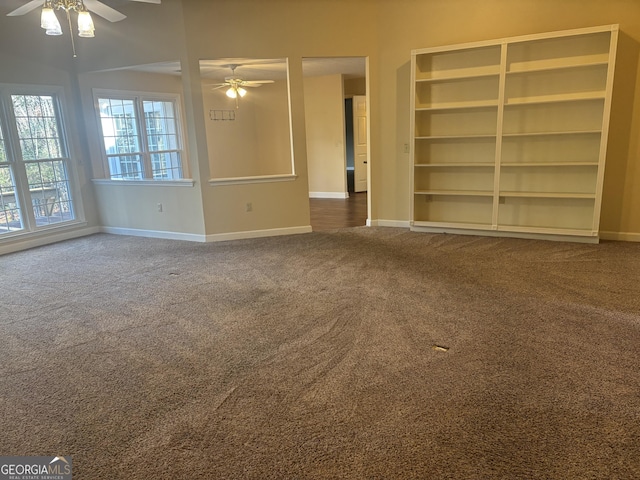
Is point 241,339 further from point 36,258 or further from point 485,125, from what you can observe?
point 485,125

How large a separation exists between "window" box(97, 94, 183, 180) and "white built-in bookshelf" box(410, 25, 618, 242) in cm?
453

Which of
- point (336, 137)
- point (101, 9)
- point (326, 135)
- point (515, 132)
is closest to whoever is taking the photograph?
point (101, 9)

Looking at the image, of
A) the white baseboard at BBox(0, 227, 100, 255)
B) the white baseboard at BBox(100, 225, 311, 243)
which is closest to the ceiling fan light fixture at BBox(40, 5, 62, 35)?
the white baseboard at BBox(100, 225, 311, 243)

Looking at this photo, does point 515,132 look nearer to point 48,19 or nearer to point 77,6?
point 77,6

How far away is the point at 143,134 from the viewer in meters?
7.34

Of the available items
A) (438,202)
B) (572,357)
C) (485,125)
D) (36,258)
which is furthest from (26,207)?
(572,357)

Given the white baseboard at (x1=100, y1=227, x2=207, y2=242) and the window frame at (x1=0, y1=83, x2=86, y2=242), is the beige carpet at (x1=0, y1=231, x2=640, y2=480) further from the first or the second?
the window frame at (x1=0, y1=83, x2=86, y2=242)

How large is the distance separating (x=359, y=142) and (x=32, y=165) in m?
5.75

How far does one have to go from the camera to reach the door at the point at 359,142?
884 centimetres

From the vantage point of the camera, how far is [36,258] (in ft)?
17.1

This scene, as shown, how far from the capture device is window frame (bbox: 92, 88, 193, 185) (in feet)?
20.1

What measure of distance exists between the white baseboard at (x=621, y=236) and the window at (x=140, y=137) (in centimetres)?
647

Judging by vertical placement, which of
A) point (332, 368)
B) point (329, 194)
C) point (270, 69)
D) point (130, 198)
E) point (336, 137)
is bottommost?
point (332, 368)

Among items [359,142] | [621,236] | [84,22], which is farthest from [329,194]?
[84,22]
